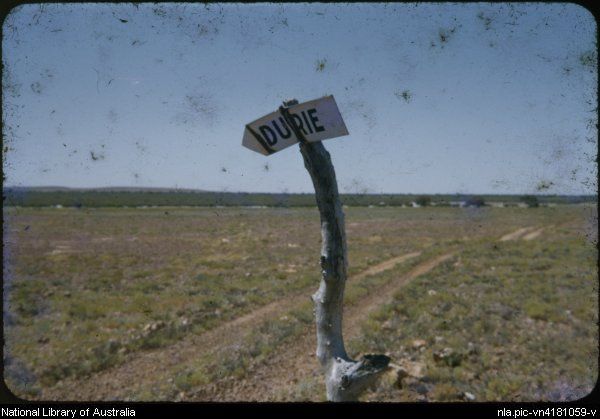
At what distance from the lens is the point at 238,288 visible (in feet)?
46.5

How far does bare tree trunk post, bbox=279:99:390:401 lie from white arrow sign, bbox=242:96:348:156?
0.17 feet

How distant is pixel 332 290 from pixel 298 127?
113 cm

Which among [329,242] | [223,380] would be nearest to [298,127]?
[329,242]

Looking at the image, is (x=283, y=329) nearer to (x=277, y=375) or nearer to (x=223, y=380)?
(x=277, y=375)

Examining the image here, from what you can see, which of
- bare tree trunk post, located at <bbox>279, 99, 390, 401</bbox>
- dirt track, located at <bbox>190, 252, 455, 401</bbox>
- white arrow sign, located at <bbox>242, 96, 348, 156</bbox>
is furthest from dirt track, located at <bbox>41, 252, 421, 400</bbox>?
white arrow sign, located at <bbox>242, 96, 348, 156</bbox>

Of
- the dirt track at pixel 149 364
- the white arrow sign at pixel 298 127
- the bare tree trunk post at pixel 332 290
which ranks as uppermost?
the white arrow sign at pixel 298 127

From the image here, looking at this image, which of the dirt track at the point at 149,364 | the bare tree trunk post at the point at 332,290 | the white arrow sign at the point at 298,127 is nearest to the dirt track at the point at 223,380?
the dirt track at the point at 149,364

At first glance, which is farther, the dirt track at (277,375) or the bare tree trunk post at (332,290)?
the dirt track at (277,375)

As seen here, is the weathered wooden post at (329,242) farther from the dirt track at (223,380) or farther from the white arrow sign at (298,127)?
the dirt track at (223,380)

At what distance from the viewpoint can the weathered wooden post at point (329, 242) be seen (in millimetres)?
2479

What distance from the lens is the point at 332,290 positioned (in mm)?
2656

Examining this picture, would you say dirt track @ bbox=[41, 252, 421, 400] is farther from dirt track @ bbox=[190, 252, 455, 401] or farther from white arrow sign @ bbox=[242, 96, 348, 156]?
white arrow sign @ bbox=[242, 96, 348, 156]
